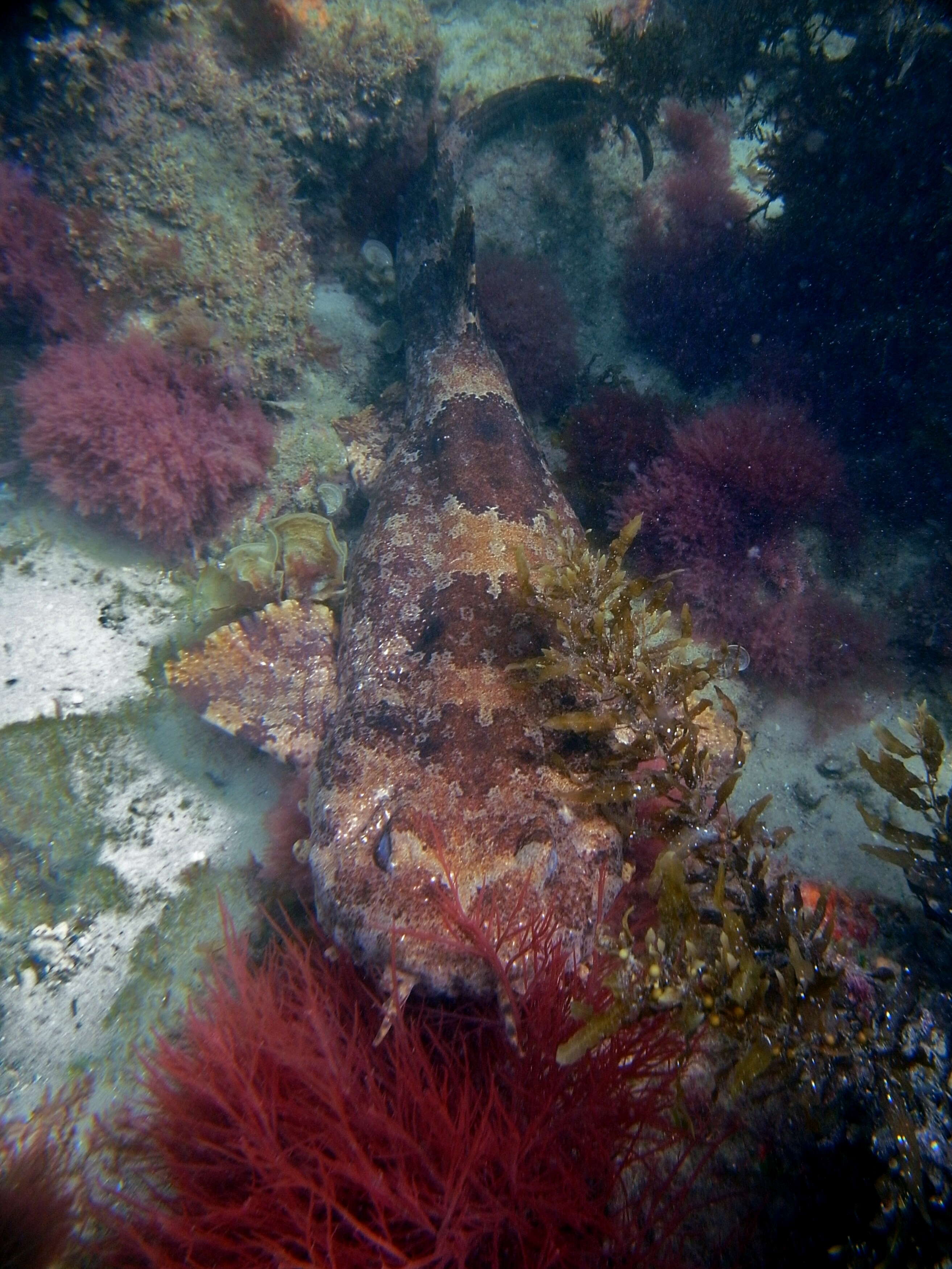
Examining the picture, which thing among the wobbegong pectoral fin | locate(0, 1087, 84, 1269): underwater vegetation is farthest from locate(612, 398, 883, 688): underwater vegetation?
locate(0, 1087, 84, 1269): underwater vegetation

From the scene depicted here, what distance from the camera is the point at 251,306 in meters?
5.82

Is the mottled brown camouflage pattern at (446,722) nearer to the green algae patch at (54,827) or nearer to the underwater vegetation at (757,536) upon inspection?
the underwater vegetation at (757,536)

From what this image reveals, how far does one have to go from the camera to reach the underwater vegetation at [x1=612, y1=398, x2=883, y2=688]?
480 cm

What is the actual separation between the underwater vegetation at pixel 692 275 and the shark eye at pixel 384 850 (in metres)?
5.69

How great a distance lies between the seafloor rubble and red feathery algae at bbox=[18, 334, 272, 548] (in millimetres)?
34

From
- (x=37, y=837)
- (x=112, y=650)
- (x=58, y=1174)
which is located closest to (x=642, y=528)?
(x=112, y=650)

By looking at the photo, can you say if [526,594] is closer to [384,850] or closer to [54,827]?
[384,850]

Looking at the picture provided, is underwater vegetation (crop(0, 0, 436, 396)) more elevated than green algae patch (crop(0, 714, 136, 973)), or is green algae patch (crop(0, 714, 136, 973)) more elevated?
underwater vegetation (crop(0, 0, 436, 396))

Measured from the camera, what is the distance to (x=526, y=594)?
3773 millimetres

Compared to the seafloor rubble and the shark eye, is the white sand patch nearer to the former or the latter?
the seafloor rubble

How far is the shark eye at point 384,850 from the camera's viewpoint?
310 cm

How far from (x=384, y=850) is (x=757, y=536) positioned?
155 inches

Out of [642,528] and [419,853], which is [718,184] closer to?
[642,528]

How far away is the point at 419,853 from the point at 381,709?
A: 3.31ft
